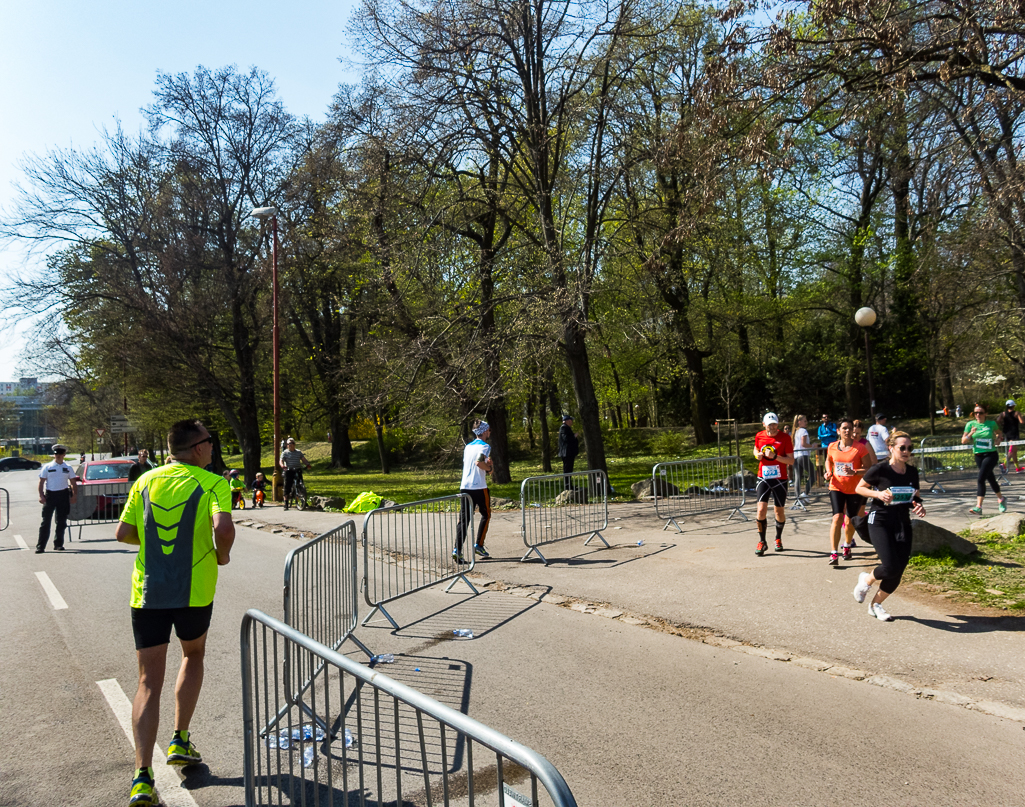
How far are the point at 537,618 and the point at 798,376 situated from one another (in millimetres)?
31750

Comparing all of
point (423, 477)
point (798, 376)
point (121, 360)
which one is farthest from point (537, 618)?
point (798, 376)

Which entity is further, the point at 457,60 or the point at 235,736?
the point at 457,60

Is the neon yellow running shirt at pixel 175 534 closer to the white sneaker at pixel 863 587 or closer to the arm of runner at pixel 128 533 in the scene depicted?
the arm of runner at pixel 128 533

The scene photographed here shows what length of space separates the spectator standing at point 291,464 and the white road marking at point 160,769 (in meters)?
14.7

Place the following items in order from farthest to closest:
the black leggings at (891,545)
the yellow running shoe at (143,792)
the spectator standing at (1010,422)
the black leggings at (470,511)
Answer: the spectator standing at (1010,422)
the black leggings at (470,511)
the black leggings at (891,545)
the yellow running shoe at (143,792)

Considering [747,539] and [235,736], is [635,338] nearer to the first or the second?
[747,539]

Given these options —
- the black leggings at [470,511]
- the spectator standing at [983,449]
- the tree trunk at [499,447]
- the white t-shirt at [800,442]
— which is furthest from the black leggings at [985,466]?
the tree trunk at [499,447]

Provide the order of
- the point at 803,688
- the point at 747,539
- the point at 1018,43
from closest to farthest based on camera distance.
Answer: the point at 803,688
the point at 1018,43
the point at 747,539

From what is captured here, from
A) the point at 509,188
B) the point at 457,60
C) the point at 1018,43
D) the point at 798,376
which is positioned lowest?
the point at 798,376

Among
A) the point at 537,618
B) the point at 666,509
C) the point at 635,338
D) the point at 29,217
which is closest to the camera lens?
the point at 537,618

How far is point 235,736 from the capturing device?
4684 mm

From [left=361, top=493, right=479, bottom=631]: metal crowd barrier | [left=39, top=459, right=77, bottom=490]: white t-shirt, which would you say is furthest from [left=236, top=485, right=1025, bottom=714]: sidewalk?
[left=39, top=459, right=77, bottom=490]: white t-shirt

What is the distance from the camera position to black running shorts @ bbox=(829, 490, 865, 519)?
909 cm

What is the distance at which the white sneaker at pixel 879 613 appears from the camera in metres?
6.73
